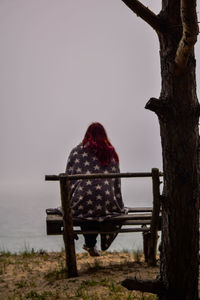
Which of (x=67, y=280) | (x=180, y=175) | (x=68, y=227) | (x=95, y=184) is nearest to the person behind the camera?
(x=180, y=175)

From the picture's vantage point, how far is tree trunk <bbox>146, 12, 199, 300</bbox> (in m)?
3.22

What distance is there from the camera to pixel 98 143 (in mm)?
6168

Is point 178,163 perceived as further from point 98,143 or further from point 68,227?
point 98,143

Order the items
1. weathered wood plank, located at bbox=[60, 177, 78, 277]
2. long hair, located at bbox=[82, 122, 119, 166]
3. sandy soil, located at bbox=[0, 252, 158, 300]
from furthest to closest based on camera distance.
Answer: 1. long hair, located at bbox=[82, 122, 119, 166]
2. weathered wood plank, located at bbox=[60, 177, 78, 277]
3. sandy soil, located at bbox=[0, 252, 158, 300]

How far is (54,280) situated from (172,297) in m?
2.48

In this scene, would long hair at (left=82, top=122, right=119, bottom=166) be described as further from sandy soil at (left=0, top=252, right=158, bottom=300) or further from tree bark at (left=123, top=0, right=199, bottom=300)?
tree bark at (left=123, top=0, right=199, bottom=300)

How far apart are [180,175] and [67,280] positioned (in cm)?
279

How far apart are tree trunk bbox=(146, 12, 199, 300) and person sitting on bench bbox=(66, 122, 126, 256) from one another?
2.56 m

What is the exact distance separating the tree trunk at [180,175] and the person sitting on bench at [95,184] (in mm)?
2556

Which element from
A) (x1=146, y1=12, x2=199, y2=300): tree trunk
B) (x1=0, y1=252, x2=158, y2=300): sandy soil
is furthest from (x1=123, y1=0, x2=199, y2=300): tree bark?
(x1=0, y1=252, x2=158, y2=300): sandy soil

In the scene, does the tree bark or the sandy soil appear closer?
the tree bark

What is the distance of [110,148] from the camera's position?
623 cm

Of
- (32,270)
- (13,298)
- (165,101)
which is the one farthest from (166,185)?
(32,270)

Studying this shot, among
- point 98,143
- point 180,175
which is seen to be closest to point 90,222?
point 98,143
